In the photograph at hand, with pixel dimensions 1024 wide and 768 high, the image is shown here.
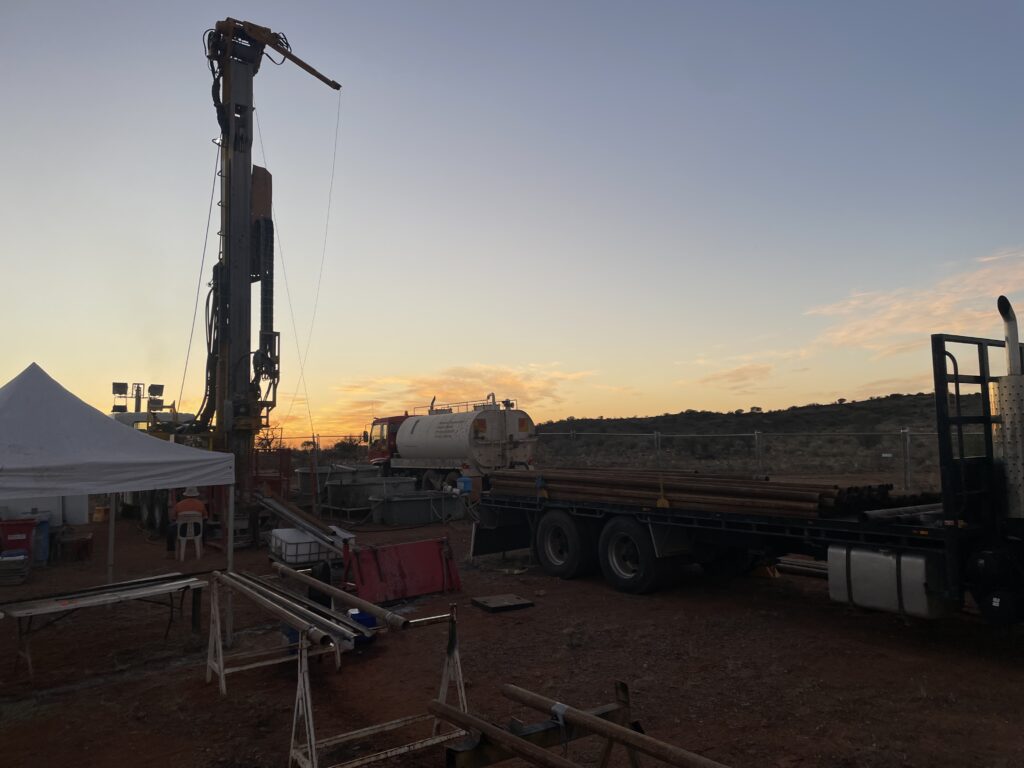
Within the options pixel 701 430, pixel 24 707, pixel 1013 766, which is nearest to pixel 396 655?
pixel 24 707

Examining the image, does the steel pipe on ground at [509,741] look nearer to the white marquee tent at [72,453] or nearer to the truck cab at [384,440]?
the white marquee tent at [72,453]

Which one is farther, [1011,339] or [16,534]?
[16,534]

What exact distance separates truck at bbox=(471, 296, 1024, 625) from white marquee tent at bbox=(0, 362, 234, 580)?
6002 millimetres

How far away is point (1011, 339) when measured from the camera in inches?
281

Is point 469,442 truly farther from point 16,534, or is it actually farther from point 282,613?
point 282,613

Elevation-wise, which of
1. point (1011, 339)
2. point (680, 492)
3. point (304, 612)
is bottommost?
point (304, 612)

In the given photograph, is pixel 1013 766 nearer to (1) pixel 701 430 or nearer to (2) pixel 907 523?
(2) pixel 907 523

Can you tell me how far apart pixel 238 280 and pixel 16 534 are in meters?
7.09

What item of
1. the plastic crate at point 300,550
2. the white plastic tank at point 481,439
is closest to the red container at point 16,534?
the plastic crate at point 300,550

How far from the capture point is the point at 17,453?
8227mm

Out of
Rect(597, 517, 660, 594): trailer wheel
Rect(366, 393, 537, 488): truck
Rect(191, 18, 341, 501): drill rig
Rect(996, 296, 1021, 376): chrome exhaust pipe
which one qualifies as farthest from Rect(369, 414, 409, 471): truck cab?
Rect(996, 296, 1021, 376): chrome exhaust pipe

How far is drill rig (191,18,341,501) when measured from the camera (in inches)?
677

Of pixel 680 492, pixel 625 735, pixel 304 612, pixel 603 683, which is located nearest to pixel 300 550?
pixel 304 612

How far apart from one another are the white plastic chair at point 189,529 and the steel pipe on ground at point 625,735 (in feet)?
43.1
